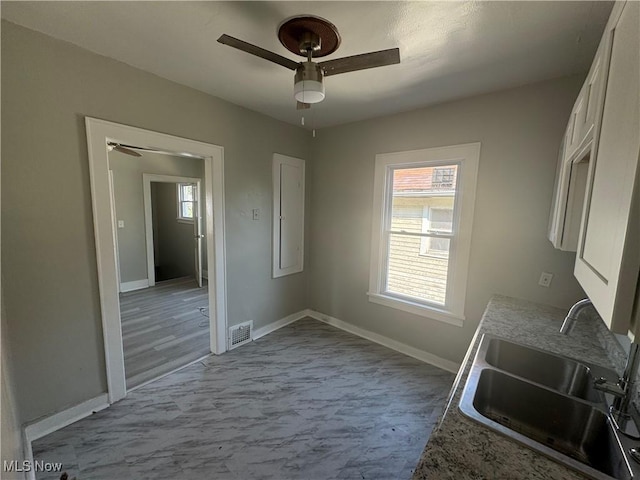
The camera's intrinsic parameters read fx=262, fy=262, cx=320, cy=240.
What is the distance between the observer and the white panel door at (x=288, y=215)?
3.17 m

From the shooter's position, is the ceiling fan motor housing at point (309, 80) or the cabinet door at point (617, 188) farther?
the ceiling fan motor housing at point (309, 80)

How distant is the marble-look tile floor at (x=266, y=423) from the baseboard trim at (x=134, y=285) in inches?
114

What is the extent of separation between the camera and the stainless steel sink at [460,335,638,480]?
86 cm

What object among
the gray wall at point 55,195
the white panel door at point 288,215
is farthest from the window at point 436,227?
the gray wall at point 55,195

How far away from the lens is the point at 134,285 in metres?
4.68

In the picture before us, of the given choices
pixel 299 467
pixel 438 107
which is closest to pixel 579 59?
pixel 438 107

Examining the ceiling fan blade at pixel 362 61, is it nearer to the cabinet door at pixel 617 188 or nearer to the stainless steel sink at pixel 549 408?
the cabinet door at pixel 617 188

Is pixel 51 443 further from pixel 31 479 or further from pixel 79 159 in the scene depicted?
pixel 79 159

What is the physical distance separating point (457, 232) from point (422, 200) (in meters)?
0.48

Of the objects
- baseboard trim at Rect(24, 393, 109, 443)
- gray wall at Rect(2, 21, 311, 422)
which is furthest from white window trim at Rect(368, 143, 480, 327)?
baseboard trim at Rect(24, 393, 109, 443)

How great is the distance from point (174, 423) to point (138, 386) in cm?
62

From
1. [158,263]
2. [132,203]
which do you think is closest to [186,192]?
[132,203]

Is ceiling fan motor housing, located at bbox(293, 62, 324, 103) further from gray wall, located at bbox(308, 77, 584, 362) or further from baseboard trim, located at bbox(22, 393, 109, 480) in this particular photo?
baseboard trim, located at bbox(22, 393, 109, 480)

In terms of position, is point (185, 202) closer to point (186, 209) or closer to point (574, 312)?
A: point (186, 209)
